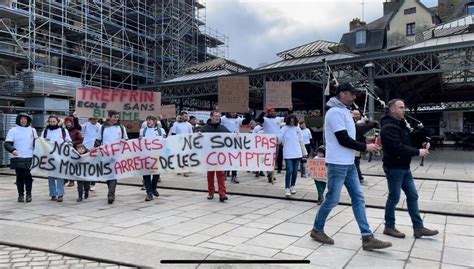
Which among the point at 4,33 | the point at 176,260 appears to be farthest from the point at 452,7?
the point at 176,260

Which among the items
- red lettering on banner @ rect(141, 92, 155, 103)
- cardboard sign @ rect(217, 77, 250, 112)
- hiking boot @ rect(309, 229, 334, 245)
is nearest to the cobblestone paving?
hiking boot @ rect(309, 229, 334, 245)

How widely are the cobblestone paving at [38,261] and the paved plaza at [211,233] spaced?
35 mm

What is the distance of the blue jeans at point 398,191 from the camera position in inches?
220

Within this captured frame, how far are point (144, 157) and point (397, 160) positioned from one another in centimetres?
510

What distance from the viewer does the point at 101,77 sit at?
34.9 metres

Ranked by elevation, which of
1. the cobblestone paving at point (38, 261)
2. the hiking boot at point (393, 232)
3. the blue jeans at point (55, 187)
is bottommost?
the cobblestone paving at point (38, 261)

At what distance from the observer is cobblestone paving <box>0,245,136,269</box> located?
477 cm

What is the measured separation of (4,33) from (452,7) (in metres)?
45.8

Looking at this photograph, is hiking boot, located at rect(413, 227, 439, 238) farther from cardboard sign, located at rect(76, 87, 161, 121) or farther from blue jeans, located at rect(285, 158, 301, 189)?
cardboard sign, located at rect(76, 87, 161, 121)

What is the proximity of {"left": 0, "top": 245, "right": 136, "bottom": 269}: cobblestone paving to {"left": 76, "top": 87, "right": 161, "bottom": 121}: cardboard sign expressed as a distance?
6020 millimetres

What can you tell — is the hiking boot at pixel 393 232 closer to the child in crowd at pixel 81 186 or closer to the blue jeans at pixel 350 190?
the blue jeans at pixel 350 190

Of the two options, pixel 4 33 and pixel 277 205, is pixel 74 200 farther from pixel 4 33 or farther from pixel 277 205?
pixel 4 33

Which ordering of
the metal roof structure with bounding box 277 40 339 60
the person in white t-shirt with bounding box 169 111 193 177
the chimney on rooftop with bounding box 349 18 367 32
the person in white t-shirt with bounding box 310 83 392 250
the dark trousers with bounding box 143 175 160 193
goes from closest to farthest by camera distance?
the person in white t-shirt with bounding box 310 83 392 250, the dark trousers with bounding box 143 175 160 193, the person in white t-shirt with bounding box 169 111 193 177, the metal roof structure with bounding box 277 40 339 60, the chimney on rooftop with bounding box 349 18 367 32

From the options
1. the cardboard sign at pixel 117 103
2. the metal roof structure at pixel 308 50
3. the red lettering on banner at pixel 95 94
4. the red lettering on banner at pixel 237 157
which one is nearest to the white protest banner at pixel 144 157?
the red lettering on banner at pixel 237 157
